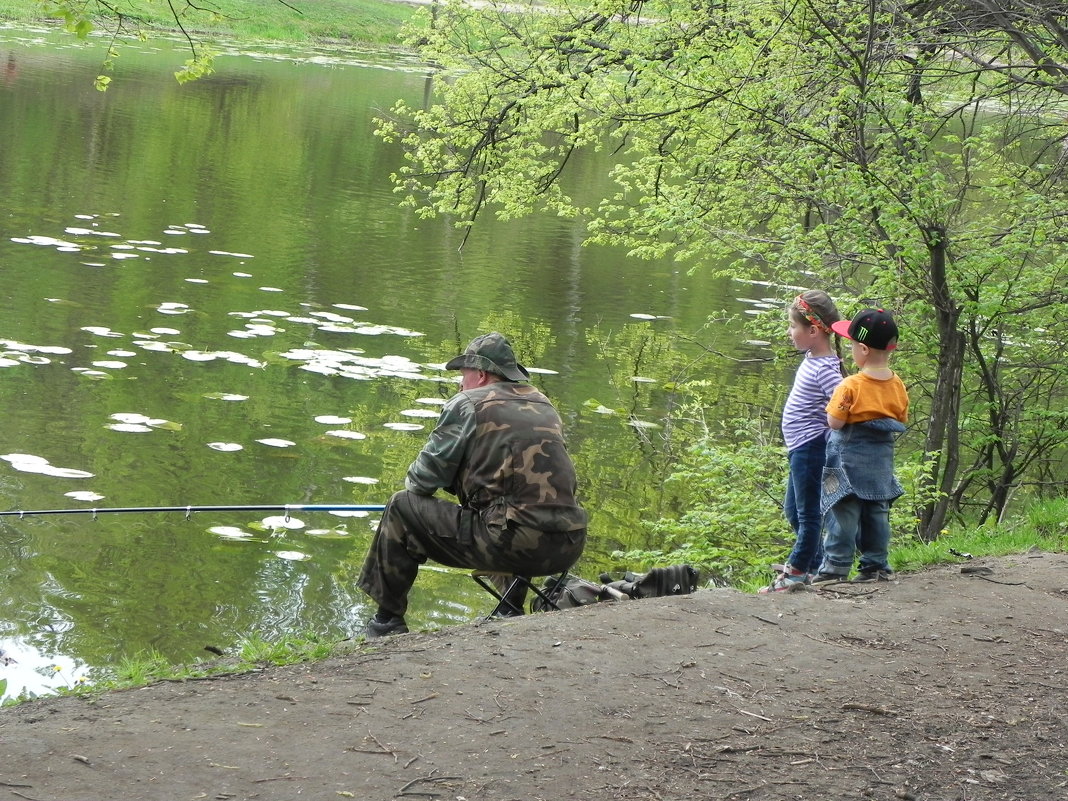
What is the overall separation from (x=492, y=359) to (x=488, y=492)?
1.71 ft

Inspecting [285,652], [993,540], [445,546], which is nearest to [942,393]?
[993,540]

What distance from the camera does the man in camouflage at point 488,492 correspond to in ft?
16.5

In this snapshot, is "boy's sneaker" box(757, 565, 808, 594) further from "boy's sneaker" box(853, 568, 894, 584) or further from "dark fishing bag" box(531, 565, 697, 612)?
"dark fishing bag" box(531, 565, 697, 612)

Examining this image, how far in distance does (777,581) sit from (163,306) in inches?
329


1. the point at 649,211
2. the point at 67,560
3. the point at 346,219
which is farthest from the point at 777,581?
the point at 346,219

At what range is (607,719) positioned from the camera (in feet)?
12.9

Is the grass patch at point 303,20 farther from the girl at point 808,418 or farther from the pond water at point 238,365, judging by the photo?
the girl at point 808,418

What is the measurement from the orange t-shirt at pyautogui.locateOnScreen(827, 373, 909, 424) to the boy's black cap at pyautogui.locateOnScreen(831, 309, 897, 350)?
141 mm

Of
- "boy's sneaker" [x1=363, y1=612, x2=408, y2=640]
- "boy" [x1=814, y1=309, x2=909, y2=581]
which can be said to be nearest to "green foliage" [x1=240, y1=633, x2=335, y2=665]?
"boy's sneaker" [x1=363, y1=612, x2=408, y2=640]

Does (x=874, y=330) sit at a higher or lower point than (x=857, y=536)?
higher

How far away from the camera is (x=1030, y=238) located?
24.1ft

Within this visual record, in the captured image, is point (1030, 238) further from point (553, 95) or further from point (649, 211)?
point (553, 95)

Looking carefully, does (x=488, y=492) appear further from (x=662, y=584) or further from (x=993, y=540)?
(x=993, y=540)

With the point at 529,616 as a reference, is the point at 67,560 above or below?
below
